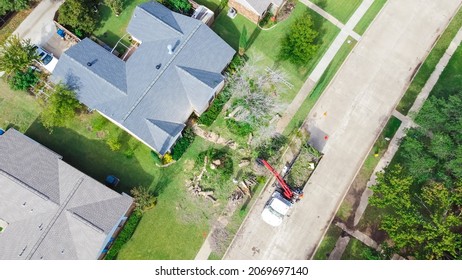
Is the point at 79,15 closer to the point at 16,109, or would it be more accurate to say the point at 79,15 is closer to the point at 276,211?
the point at 16,109

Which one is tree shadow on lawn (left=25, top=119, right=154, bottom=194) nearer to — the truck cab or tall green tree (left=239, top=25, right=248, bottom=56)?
the truck cab

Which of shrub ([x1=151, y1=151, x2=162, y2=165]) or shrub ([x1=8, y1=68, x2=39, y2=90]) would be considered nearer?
shrub ([x1=151, y1=151, x2=162, y2=165])

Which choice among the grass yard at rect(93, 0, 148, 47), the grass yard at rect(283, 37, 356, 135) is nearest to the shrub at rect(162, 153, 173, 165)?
the grass yard at rect(283, 37, 356, 135)

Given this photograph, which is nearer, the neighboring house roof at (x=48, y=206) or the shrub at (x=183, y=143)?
the neighboring house roof at (x=48, y=206)

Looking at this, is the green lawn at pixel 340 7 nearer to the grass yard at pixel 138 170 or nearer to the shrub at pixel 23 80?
the grass yard at pixel 138 170

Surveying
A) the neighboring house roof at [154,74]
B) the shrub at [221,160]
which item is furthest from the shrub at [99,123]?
the shrub at [221,160]

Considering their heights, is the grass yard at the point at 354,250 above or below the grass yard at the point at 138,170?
above

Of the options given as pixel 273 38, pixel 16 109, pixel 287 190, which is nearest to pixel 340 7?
pixel 273 38
